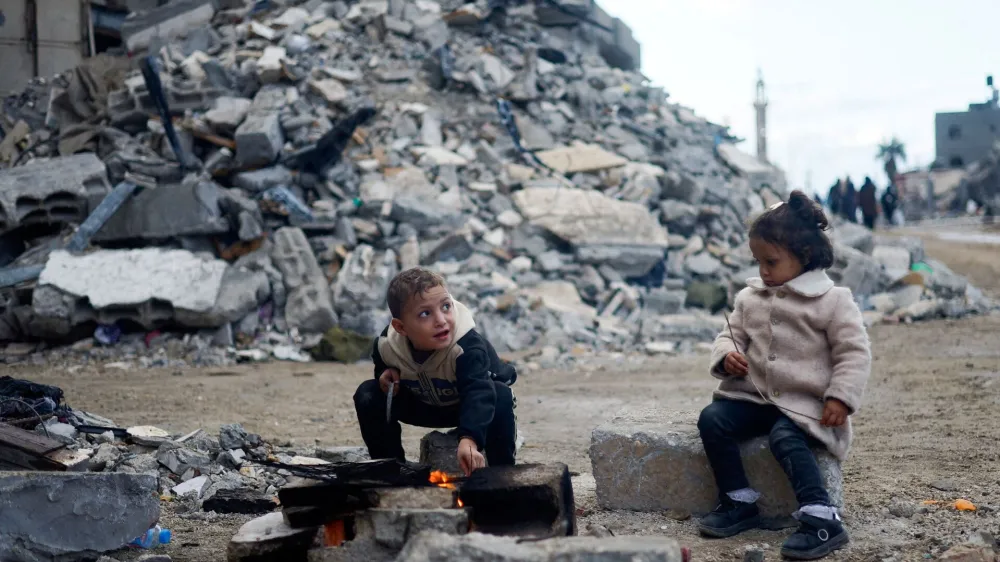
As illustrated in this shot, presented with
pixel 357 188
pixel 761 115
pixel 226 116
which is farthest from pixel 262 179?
pixel 761 115

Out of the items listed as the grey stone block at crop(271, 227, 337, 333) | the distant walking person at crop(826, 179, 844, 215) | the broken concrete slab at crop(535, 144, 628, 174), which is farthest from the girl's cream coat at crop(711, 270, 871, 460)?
the distant walking person at crop(826, 179, 844, 215)

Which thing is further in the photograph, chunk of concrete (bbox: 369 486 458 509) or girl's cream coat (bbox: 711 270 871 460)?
girl's cream coat (bbox: 711 270 871 460)

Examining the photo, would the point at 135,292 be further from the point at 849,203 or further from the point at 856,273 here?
the point at 849,203

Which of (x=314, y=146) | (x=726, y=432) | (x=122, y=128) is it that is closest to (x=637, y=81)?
(x=314, y=146)

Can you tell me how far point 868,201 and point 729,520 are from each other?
2083 centimetres

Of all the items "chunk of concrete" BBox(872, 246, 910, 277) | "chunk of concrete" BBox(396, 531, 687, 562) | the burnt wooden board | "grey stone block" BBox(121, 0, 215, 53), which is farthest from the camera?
"grey stone block" BBox(121, 0, 215, 53)

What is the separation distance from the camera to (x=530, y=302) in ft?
35.2

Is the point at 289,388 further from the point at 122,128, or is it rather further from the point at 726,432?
the point at 122,128

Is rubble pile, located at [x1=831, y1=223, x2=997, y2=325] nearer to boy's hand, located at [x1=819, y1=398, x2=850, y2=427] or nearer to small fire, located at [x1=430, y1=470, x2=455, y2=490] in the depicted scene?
boy's hand, located at [x1=819, y1=398, x2=850, y2=427]

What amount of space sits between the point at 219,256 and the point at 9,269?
92.3 inches

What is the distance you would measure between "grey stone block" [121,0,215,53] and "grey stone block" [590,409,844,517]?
1505cm

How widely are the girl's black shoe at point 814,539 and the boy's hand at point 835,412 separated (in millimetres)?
358

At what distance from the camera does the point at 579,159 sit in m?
13.5

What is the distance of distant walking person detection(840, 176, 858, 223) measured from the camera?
25578 mm
